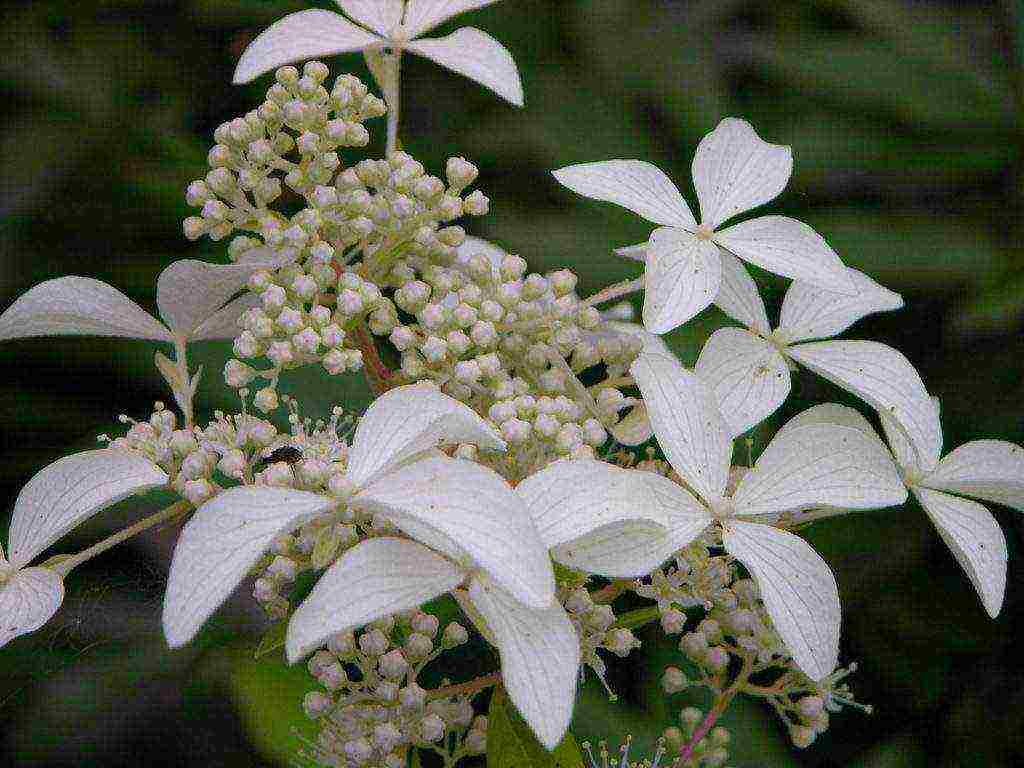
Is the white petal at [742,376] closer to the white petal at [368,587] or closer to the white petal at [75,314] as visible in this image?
the white petal at [368,587]

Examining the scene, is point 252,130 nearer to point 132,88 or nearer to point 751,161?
point 751,161

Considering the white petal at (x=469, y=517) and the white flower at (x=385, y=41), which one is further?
the white flower at (x=385, y=41)

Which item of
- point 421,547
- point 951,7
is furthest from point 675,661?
point 951,7

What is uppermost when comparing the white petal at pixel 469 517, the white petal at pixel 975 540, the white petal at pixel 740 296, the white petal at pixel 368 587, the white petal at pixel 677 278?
the white petal at pixel 677 278

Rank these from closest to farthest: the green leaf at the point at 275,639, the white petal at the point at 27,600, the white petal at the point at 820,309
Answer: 1. the white petal at the point at 27,600
2. the green leaf at the point at 275,639
3. the white petal at the point at 820,309

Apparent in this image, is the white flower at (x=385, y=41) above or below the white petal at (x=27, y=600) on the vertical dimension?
above

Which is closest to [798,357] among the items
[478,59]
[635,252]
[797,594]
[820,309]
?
[820,309]

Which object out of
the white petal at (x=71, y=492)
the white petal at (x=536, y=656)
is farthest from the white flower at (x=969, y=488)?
the white petal at (x=71, y=492)

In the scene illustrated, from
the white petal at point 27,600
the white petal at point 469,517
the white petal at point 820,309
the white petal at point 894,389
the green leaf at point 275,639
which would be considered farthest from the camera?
the white petal at point 820,309

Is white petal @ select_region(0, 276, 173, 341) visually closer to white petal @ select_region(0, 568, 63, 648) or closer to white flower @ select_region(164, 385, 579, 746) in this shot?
white petal @ select_region(0, 568, 63, 648)
